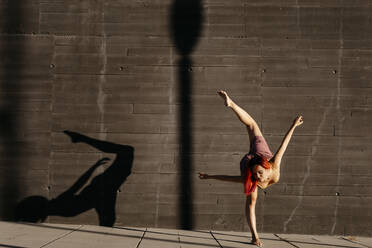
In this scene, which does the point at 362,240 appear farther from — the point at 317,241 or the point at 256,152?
the point at 256,152

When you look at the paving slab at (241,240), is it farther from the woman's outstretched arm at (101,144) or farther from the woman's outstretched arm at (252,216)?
the woman's outstretched arm at (101,144)

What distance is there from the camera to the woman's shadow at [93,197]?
6.21 m

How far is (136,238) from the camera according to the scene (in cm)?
526

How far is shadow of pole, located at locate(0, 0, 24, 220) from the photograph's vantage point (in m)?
6.25

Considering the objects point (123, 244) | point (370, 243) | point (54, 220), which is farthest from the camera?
point (54, 220)

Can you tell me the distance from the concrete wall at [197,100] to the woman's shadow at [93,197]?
112mm

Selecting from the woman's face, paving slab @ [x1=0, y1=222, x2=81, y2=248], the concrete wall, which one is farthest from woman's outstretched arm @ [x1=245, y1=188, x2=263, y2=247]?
paving slab @ [x1=0, y1=222, x2=81, y2=248]

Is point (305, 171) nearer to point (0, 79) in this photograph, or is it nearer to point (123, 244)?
point (123, 244)

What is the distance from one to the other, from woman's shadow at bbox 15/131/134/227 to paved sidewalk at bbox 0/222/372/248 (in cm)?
27

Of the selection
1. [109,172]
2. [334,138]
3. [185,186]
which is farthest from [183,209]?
[334,138]

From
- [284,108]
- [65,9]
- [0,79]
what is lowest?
[284,108]

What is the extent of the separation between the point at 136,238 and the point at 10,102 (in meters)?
3.37

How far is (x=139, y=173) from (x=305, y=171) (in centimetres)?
293

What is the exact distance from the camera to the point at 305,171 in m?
6.23
